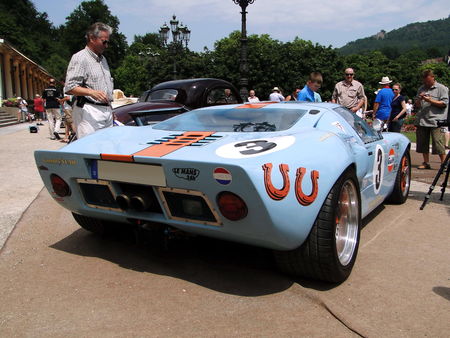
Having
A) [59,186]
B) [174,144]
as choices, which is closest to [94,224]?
[59,186]

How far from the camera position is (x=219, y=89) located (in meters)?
7.49

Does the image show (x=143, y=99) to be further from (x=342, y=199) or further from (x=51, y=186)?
(x=342, y=199)

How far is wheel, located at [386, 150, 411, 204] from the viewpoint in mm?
4370

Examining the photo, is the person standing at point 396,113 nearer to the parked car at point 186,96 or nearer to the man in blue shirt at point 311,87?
the man in blue shirt at point 311,87

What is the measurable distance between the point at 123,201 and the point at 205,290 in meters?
0.73

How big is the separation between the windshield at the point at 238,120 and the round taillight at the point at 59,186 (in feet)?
2.70

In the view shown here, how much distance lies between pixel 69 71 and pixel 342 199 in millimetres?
2720

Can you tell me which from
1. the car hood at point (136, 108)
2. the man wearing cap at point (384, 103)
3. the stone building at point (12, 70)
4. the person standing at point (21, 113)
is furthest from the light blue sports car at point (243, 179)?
the stone building at point (12, 70)

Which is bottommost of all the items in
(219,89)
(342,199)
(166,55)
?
(342,199)

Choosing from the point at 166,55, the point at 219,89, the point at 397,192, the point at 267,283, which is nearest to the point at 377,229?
the point at 397,192

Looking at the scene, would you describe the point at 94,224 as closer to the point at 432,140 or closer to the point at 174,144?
the point at 174,144

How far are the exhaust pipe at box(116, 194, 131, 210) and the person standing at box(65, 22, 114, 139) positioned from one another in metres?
1.58

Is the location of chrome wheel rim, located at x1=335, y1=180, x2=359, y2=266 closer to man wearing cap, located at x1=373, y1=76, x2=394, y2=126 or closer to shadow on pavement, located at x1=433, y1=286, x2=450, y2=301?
shadow on pavement, located at x1=433, y1=286, x2=450, y2=301

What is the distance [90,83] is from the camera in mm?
3873
